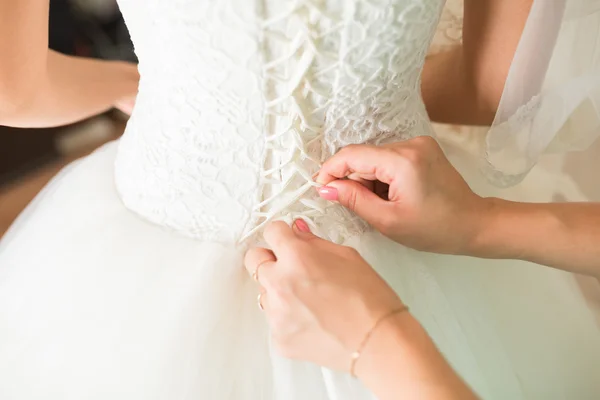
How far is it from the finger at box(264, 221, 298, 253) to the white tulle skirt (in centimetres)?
A: 12

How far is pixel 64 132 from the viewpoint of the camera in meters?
1.75

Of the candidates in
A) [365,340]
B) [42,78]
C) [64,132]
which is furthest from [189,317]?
[64,132]

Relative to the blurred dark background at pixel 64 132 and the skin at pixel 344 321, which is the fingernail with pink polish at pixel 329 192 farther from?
the blurred dark background at pixel 64 132

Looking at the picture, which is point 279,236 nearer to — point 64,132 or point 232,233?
point 232,233

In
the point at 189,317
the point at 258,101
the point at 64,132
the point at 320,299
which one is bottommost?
the point at 64,132

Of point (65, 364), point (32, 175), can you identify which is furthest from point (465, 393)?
point (32, 175)

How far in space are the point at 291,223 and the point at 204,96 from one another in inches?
6.3

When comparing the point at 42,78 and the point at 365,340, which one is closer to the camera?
the point at 365,340

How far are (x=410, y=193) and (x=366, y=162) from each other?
5cm

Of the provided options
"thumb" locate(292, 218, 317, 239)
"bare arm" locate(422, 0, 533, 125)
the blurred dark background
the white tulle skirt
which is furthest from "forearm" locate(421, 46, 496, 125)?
the blurred dark background

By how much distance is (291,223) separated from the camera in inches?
21.1

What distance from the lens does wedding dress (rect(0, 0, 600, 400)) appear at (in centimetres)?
45

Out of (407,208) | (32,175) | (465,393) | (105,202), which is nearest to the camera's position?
(465,393)

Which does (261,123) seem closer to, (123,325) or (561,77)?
(123,325)
